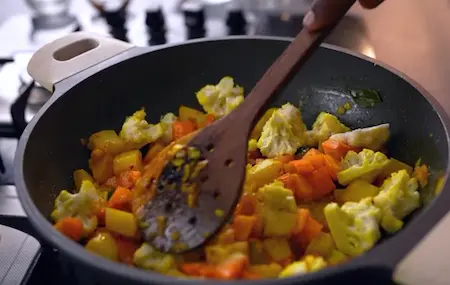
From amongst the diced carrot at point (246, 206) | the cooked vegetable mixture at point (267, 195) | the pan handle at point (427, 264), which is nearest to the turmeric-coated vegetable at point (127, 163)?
the cooked vegetable mixture at point (267, 195)

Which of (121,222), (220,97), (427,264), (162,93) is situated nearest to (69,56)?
(162,93)

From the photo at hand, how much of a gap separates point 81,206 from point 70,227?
0.06 metres

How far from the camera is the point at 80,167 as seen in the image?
104 centimetres

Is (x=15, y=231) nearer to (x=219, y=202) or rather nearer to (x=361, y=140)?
(x=219, y=202)

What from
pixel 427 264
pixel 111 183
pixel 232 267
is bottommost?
pixel 111 183

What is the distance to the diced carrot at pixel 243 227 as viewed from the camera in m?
0.85

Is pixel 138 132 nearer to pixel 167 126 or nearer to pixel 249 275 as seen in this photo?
pixel 167 126

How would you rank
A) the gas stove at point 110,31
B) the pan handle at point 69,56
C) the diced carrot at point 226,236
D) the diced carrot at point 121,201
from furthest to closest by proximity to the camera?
the gas stove at point 110,31 → the pan handle at point 69,56 → the diced carrot at point 121,201 → the diced carrot at point 226,236

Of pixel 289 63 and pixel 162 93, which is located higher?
pixel 289 63

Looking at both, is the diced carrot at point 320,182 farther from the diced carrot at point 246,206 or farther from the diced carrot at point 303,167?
the diced carrot at point 246,206

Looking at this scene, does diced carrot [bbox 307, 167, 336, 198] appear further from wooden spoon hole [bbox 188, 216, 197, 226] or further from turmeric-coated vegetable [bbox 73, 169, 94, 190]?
turmeric-coated vegetable [bbox 73, 169, 94, 190]

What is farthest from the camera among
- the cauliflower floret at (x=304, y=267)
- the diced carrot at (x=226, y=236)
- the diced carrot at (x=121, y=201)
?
the diced carrot at (x=121, y=201)

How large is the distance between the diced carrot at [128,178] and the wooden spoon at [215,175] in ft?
0.40

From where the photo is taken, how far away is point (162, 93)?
1150 mm
